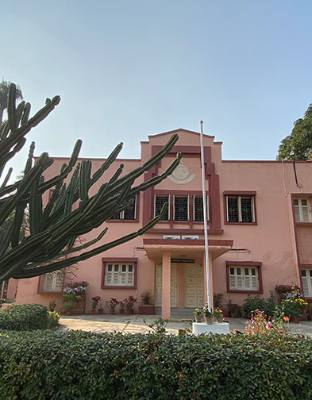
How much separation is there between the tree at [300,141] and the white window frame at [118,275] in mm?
15695

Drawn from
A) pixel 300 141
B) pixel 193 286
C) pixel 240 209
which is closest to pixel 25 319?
pixel 193 286

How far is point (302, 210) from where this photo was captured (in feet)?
53.9

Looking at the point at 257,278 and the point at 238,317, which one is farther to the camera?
the point at 257,278

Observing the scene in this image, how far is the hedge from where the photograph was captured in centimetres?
760

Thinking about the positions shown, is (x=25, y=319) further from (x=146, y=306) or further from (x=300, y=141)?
(x=300, y=141)

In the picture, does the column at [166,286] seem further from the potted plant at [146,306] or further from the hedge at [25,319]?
the hedge at [25,319]

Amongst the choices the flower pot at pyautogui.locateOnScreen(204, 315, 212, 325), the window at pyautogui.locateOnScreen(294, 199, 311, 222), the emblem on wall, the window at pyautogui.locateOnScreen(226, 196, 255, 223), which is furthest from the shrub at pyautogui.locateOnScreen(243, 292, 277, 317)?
the emblem on wall

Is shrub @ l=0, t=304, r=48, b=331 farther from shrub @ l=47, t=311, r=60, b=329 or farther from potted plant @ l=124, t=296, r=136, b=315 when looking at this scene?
potted plant @ l=124, t=296, r=136, b=315

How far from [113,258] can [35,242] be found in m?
12.7

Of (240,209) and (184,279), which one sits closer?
(184,279)

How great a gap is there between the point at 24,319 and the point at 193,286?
9204 mm

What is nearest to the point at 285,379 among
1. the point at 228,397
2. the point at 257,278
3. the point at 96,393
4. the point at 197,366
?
the point at 228,397

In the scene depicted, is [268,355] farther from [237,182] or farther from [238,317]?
[237,182]

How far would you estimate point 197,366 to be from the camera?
347 centimetres
